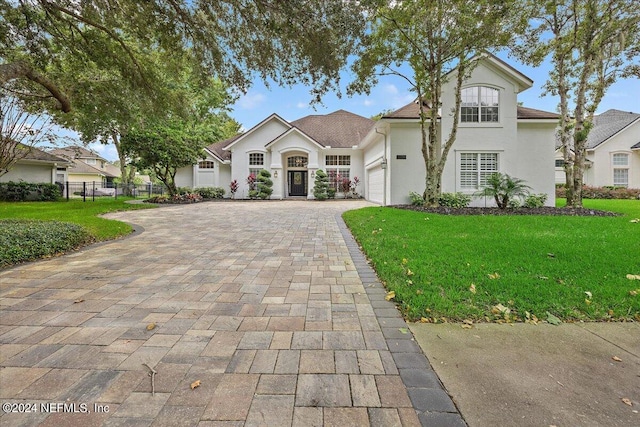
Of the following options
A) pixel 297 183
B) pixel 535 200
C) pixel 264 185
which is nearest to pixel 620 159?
pixel 535 200

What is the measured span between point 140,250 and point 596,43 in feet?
50.2

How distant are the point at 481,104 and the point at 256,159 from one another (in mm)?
15385

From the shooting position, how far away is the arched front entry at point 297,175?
22969 millimetres

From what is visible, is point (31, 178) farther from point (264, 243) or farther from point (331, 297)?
point (331, 297)

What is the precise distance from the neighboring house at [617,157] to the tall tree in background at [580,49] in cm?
1515

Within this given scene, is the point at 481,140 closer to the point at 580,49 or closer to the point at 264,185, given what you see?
the point at 580,49

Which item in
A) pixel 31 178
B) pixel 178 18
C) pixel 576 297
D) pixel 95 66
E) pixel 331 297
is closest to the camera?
pixel 576 297

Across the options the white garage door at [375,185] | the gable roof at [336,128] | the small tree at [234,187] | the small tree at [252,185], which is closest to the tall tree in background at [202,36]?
the white garage door at [375,185]

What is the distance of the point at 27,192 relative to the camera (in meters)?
19.3

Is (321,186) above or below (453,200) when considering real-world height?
above

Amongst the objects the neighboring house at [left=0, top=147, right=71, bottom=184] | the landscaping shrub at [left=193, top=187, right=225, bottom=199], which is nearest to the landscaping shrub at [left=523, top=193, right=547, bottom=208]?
the landscaping shrub at [left=193, top=187, right=225, bottom=199]

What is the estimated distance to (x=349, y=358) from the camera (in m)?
2.29

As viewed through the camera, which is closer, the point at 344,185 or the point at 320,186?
the point at 320,186

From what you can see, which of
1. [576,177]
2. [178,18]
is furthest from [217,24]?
[576,177]
